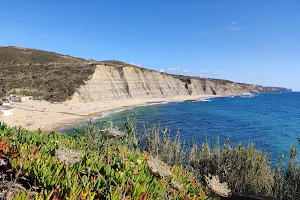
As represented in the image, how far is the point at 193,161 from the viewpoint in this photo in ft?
45.5

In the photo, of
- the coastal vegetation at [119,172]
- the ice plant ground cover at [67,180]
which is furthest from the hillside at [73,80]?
the ice plant ground cover at [67,180]

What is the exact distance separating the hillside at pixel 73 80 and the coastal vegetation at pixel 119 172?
5681cm

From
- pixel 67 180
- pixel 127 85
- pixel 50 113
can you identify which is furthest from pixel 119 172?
pixel 127 85

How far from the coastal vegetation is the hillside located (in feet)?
186

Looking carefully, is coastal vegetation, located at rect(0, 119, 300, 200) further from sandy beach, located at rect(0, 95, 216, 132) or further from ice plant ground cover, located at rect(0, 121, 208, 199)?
sandy beach, located at rect(0, 95, 216, 132)

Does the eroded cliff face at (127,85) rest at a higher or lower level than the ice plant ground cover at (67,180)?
higher

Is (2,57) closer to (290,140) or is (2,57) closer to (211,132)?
(211,132)

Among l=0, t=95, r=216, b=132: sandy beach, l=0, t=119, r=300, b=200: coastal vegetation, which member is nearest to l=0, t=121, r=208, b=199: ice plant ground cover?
l=0, t=119, r=300, b=200: coastal vegetation

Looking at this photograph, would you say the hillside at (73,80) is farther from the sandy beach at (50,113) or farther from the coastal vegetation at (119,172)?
the coastal vegetation at (119,172)

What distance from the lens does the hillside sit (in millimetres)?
67312

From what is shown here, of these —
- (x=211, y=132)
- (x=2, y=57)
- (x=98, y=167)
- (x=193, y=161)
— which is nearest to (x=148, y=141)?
(x=193, y=161)

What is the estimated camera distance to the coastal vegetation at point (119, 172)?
482 centimetres

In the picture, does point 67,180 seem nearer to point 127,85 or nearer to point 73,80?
point 73,80

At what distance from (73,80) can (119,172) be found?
231 feet
